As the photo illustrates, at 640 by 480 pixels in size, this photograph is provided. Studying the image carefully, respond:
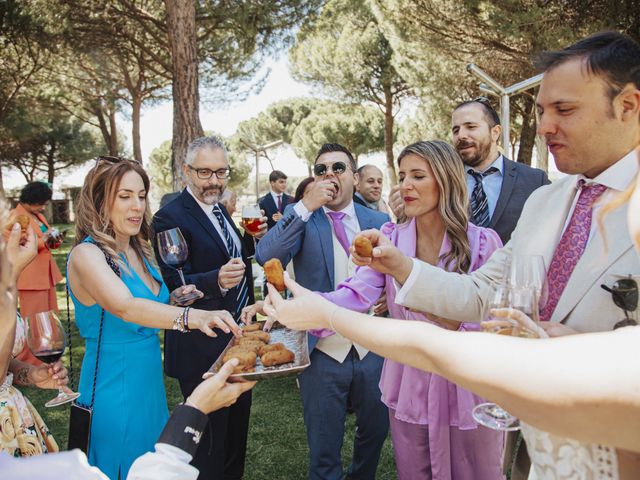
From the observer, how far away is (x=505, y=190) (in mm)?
3965

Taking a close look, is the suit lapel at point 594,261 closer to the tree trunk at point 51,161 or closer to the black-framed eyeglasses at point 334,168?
the black-framed eyeglasses at point 334,168

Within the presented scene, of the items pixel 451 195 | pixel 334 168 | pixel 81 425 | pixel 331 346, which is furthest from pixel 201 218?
pixel 451 195

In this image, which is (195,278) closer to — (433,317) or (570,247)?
(433,317)

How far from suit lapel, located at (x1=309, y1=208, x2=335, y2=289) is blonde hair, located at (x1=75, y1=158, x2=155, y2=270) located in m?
1.20

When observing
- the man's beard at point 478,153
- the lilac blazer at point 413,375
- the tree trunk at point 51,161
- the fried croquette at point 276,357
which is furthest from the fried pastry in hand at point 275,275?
the tree trunk at point 51,161

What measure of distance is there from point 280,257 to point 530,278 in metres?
2.05

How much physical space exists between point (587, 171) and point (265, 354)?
1582 millimetres

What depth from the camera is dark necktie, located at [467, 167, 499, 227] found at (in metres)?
3.90

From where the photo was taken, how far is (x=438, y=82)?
19.2 metres

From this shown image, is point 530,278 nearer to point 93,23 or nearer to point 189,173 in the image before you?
point 189,173

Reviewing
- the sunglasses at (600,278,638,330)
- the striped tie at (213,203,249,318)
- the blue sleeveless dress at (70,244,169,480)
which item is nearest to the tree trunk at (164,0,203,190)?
the striped tie at (213,203,249,318)

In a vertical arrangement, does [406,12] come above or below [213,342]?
above

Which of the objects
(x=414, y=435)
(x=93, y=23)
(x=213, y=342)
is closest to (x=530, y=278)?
(x=414, y=435)

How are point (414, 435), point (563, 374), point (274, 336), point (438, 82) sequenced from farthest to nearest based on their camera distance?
point (438, 82), point (274, 336), point (414, 435), point (563, 374)
